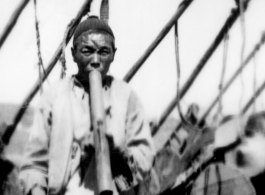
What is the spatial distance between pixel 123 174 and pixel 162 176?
2.90 meters

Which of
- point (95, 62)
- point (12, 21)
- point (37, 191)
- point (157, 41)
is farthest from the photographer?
point (157, 41)

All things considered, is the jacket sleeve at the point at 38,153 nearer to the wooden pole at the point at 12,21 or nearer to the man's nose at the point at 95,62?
the man's nose at the point at 95,62

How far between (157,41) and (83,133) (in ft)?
6.38

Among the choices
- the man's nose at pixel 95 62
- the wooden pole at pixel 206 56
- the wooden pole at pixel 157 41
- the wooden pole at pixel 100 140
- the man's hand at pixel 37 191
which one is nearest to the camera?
the wooden pole at pixel 100 140

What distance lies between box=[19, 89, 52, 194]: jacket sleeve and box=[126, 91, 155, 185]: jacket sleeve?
1.35ft

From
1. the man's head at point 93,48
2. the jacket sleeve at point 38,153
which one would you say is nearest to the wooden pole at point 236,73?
the man's head at point 93,48

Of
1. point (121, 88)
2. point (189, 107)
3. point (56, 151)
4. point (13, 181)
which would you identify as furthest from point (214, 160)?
point (56, 151)

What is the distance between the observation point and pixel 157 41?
187 inches

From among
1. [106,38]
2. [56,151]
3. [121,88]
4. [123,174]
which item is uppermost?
[106,38]

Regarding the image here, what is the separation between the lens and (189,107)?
6.16m

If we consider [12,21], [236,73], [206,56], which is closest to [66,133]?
[12,21]

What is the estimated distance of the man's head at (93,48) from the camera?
10.2 ft

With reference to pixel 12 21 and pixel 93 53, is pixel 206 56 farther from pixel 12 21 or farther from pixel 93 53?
pixel 93 53

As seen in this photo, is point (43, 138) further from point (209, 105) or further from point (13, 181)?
point (209, 105)
